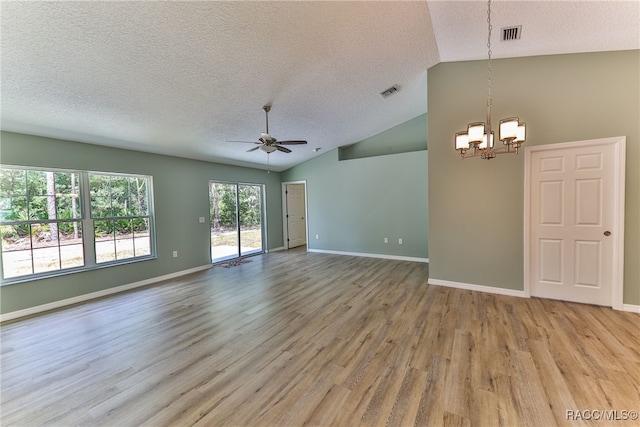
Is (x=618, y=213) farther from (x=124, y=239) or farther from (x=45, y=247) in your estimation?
(x=45, y=247)

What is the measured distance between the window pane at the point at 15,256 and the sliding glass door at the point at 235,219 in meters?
2.88

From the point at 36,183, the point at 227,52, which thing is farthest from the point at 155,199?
the point at 227,52

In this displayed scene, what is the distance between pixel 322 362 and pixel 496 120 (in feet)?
12.7

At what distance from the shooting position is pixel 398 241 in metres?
5.95

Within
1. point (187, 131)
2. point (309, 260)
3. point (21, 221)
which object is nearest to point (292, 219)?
point (309, 260)

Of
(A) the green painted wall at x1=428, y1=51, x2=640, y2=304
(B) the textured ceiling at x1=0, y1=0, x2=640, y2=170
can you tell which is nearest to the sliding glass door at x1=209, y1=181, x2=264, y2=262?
(B) the textured ceiling at x1=0, y1=0, x2=640, y2=170

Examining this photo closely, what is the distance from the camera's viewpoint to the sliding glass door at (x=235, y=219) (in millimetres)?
6043

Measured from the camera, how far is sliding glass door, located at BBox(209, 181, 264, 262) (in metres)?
6.04

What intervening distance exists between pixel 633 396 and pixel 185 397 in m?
3.12

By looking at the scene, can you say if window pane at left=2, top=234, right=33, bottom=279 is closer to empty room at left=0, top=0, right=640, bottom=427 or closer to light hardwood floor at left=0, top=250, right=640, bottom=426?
empty room at left=0, top=0, right=640, bottom=427

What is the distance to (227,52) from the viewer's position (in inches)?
102

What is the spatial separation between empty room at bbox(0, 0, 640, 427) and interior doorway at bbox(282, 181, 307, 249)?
9.40 feet

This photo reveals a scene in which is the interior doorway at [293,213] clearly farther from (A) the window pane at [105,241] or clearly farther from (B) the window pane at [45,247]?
(B) the window pane at [45,247]

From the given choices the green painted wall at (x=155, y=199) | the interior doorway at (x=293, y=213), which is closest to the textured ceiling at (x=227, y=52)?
the green painted wall at (x=155, y=199)
